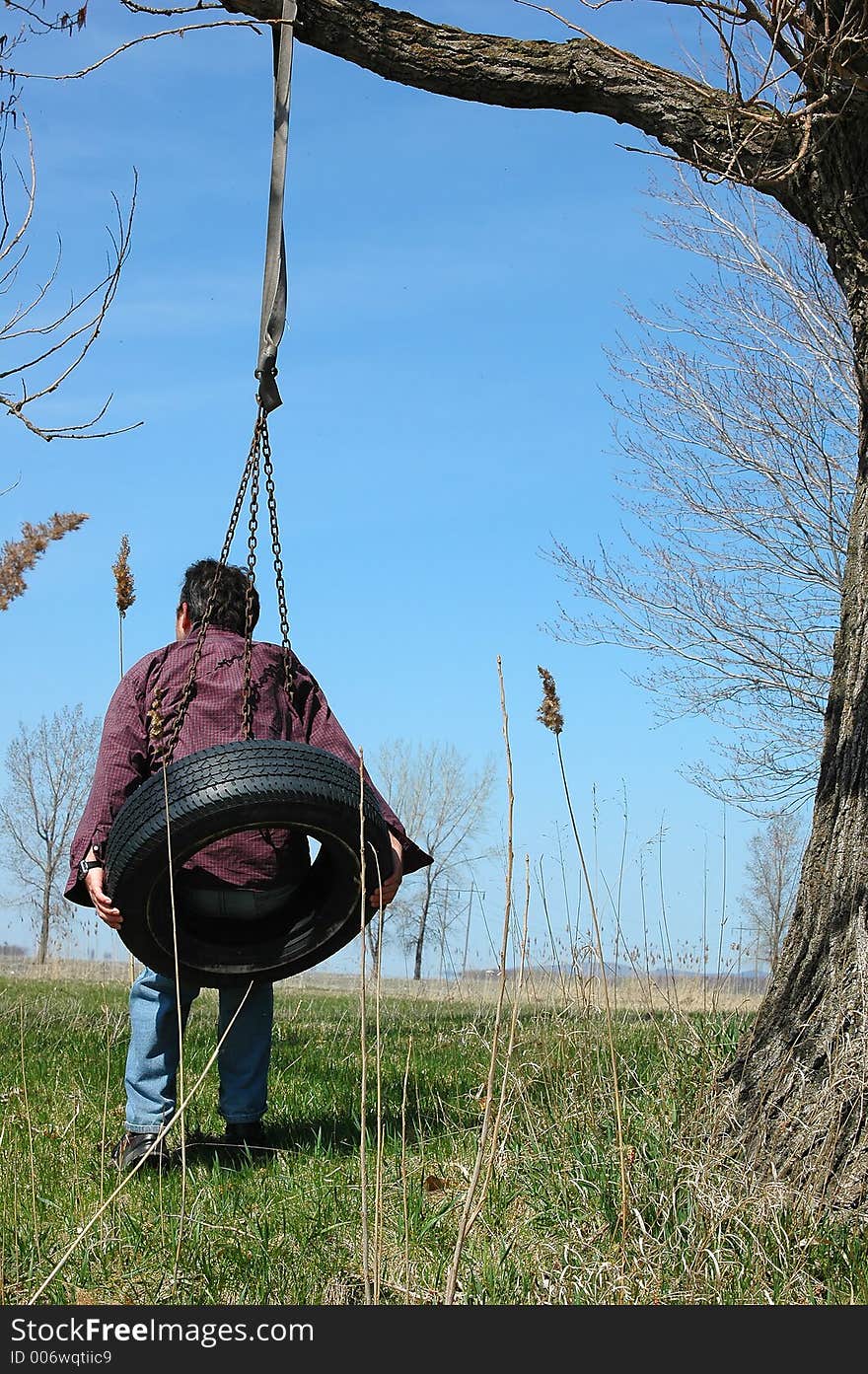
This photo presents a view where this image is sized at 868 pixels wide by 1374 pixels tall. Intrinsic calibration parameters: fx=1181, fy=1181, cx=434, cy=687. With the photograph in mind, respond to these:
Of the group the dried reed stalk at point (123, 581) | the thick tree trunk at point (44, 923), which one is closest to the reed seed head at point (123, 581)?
the dried reed stalk at point (123, 581)

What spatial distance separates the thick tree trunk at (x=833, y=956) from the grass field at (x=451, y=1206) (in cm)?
15

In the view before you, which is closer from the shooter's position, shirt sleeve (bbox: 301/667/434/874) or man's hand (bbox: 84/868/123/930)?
man's hand (bbox: 84/868/123/930)

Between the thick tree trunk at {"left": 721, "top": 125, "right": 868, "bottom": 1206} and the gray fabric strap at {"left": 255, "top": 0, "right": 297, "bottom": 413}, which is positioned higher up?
the gray fabric strap at {"left": 255, "top": 0, "right": 297, "bottom": 413}

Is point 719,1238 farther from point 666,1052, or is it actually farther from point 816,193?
point 816,193

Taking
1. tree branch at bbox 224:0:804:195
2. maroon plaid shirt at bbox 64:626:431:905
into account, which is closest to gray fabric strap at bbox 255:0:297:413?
tree branch at bbox 224:0:804:195

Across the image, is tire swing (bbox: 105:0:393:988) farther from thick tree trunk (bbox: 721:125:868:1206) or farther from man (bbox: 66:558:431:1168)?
thick tree trunk (bbox: 721:125:868:1206)

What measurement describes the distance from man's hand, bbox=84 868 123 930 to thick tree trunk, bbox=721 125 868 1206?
78.5 inches

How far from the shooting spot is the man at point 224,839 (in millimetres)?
3963

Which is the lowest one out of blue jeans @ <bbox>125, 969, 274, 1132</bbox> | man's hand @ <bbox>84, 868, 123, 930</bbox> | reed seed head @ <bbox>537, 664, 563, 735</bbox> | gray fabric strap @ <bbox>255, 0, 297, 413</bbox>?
blue jeans @ <bbox>125, 969, 274, 1132</bbox>

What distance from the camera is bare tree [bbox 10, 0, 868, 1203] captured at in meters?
3.45

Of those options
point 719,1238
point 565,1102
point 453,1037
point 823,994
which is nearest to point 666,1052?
point 565,1102

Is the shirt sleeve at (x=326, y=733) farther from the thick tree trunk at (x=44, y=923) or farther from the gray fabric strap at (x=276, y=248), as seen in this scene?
the thick tree trunk at (x=44, y=923)

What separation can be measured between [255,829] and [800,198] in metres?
2.73

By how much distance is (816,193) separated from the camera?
3.88 m
